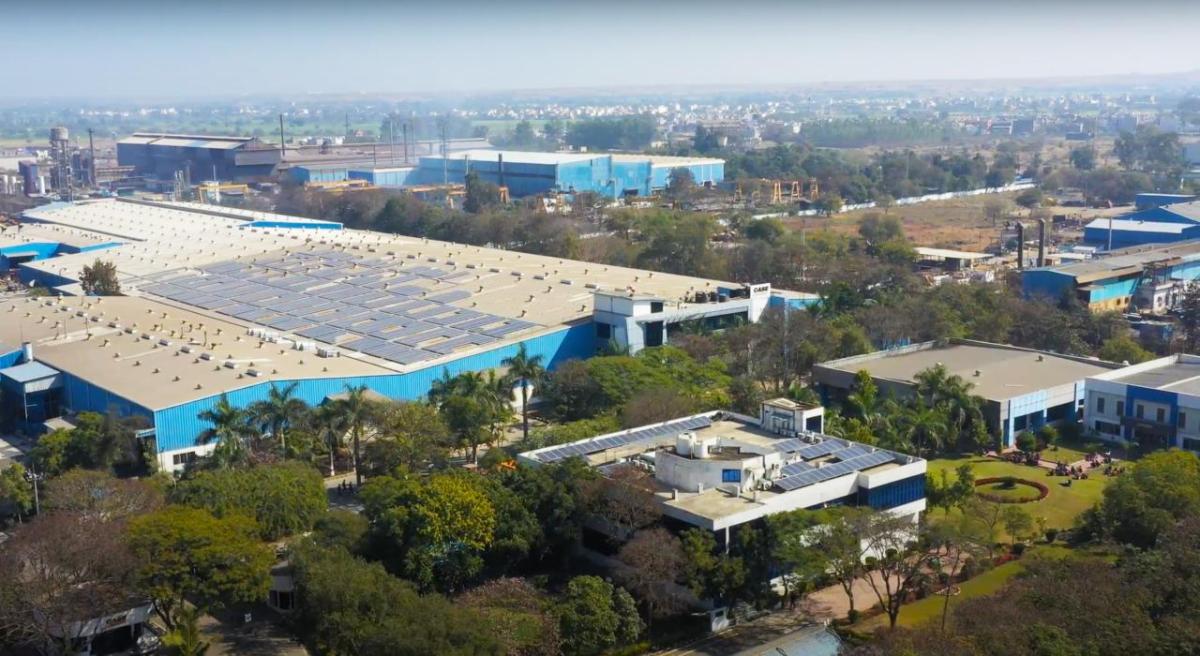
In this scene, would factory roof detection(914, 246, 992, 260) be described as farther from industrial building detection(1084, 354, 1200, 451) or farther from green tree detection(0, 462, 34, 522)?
green tree detection(0, 462, 34, 522)

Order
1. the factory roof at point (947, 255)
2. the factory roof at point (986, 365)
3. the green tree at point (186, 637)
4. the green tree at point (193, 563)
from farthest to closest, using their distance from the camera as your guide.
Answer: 1. the factory roof at point (947, 255)
2. the factory roof at point (986, 365)
3. the green tree at point (193, 563)
4. the green tree at point (186, 637)

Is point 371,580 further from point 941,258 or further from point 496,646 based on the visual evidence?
point 941,258

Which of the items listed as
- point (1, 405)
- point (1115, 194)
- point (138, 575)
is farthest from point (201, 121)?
point (138, 575)

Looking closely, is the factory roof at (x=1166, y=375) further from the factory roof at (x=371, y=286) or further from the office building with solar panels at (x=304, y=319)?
the factory roof at (x=371, y=286)

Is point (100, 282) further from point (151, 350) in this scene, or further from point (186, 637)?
point (186, 637)

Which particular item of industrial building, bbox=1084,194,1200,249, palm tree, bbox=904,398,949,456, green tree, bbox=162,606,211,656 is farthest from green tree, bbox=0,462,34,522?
industrial building, bbox=1084,194,1200,249

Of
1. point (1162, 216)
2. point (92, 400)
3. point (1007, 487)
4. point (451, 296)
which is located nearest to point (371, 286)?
point (451, 296)

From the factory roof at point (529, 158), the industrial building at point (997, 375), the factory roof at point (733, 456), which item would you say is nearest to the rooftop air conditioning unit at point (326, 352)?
the factory roof at point (733, 456)
